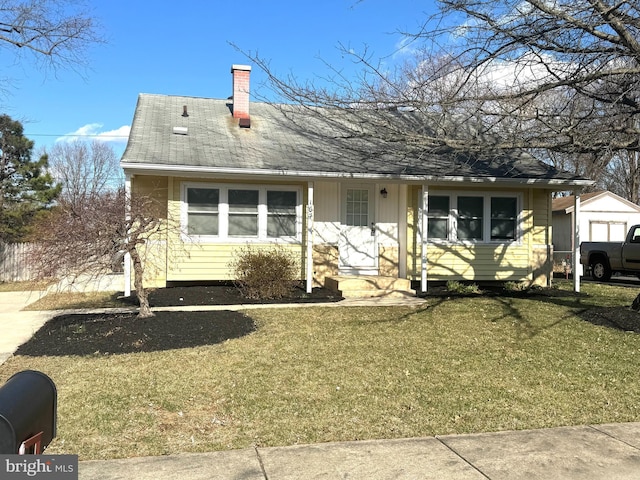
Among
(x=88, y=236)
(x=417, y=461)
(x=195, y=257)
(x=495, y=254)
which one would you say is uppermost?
(x=88, y=236)

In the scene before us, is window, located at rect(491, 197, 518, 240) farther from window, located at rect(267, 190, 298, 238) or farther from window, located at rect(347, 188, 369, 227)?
window, located at rect(267, 190, 298, 238)

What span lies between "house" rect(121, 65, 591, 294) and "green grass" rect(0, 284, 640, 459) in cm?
432

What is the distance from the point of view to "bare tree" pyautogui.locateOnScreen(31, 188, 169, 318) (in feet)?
23.9

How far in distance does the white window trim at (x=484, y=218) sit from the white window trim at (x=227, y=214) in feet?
11.7

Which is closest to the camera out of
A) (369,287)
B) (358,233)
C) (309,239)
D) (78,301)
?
(78,301)

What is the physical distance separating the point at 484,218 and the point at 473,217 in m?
0.31

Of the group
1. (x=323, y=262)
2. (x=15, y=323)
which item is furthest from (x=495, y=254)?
(x=15, y=323)

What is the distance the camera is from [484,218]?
45.9 ft

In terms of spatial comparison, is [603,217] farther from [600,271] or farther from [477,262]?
[477,262]

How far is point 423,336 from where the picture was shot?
7902 mm

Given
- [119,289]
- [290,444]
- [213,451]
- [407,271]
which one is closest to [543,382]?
[290,444]

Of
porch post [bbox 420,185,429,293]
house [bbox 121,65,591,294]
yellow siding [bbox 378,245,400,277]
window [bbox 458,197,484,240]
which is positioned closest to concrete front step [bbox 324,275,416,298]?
house [bbox 121,65,591,294]

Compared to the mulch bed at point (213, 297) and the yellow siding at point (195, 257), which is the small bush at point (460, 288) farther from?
the yellow siding at point (195, 257)

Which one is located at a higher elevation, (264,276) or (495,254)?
(495,254)
